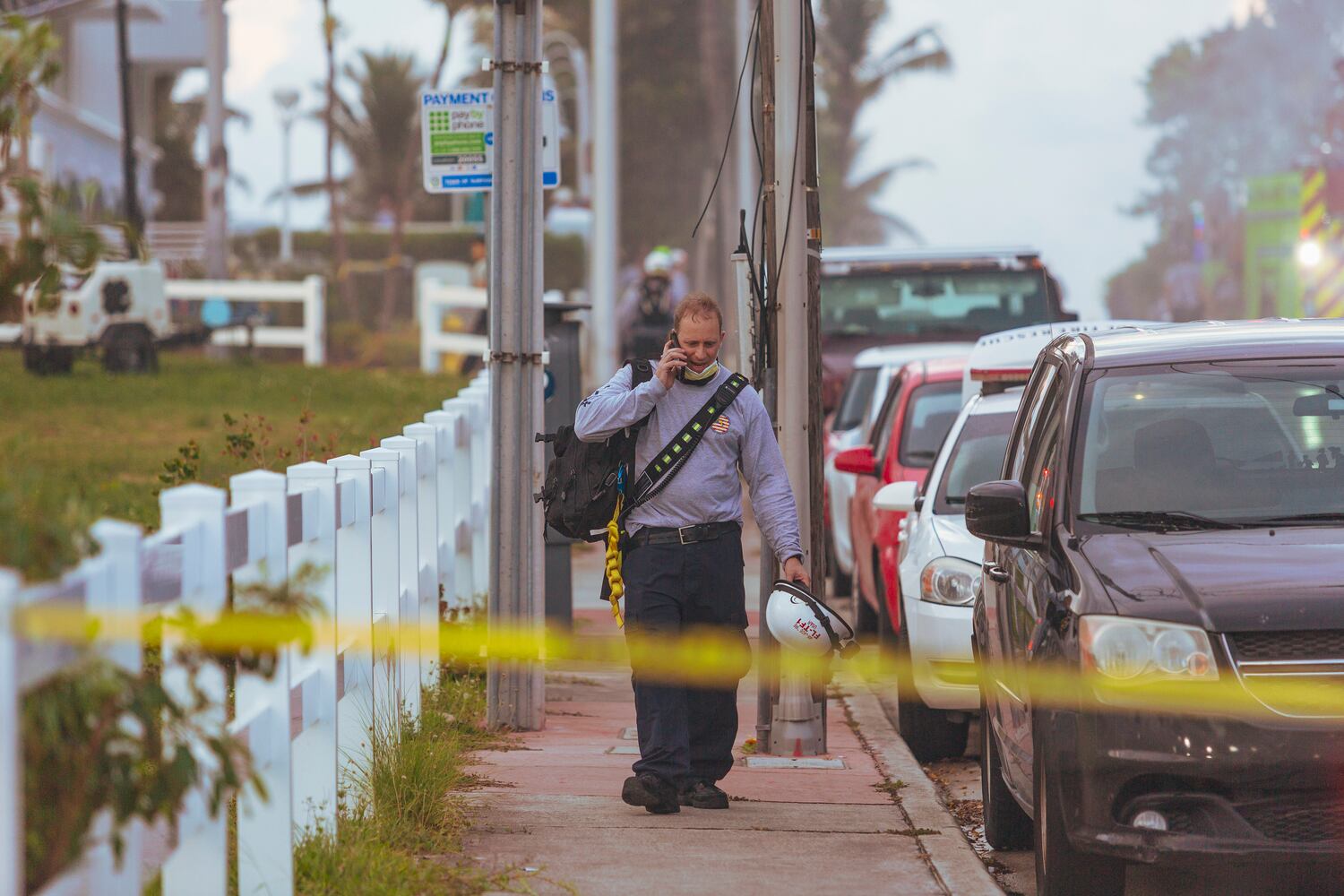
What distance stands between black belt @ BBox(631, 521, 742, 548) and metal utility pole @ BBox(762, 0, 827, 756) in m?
1.35

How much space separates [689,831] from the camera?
6.98 meters

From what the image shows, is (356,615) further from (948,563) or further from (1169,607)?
(948,563)

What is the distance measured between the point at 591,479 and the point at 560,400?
434 cm

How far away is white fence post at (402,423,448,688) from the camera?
861 centimetres

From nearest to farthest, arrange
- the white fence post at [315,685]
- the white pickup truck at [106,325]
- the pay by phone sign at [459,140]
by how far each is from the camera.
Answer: the white fence post at [315,685] → the pay by phone sign at [459,140] → the white pickup truck at [106,325]

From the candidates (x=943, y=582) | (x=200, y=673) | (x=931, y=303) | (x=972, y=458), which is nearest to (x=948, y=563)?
(x=943, y=582)

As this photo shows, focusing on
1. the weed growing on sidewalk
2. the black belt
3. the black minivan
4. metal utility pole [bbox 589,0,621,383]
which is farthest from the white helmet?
metal utility pole [bbox 589,0,621,383]

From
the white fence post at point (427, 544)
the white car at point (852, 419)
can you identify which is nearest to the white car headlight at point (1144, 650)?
the white fence post at point (427, 544)

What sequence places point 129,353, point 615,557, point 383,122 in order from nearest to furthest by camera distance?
point 615,557 → point 129,353 → point 383,122

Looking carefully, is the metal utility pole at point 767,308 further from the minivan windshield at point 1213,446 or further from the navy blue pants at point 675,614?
the minivan windshield at point 1213,446

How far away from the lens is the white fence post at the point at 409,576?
7.90 m

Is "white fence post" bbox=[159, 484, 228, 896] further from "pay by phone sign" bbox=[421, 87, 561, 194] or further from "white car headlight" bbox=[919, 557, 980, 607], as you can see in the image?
"pay by phone sign" bbox=[421, 87, 561, 194]

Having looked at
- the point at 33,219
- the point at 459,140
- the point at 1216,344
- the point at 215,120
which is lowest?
the point at 1216,344

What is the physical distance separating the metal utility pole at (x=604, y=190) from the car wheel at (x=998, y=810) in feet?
61.4
